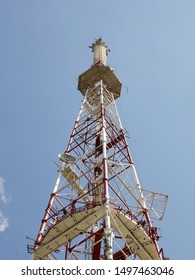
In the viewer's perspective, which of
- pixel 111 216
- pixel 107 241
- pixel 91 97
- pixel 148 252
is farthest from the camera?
pixel 91 97

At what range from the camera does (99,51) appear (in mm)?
37594

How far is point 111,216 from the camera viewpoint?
61.9ft

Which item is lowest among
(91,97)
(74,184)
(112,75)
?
(74,184)

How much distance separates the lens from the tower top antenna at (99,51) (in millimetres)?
36491

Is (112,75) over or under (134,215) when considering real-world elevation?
over

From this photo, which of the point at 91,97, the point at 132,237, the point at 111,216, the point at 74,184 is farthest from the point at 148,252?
the point at 91,97

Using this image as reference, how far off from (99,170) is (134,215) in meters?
5.02

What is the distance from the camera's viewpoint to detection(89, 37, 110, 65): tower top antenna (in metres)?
36.5
